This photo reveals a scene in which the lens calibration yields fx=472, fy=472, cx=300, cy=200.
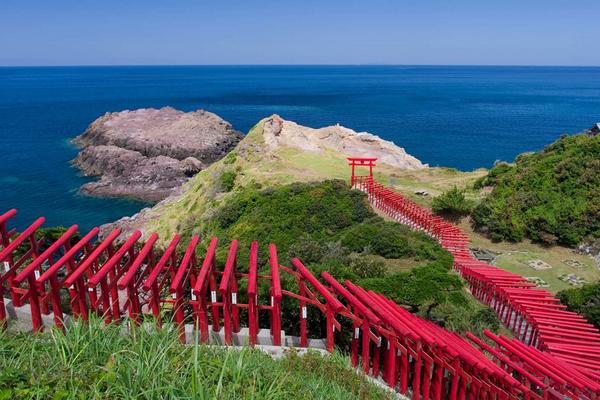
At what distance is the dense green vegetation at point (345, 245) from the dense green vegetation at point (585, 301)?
3033 mm

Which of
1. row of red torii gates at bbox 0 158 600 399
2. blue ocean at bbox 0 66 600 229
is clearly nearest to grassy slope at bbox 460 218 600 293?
row of red torii gates at bbox 0 158 600 399

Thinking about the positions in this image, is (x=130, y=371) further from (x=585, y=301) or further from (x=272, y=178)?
(x=272, y=178)

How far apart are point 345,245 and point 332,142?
31.6 m

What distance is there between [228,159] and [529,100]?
451 feet

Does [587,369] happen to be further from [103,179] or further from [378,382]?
[103,179]

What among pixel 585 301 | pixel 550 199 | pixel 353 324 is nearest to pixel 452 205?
pixel 550 199

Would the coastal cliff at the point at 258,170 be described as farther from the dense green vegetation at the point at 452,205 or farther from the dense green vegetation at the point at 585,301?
the dense green vegetation at the point at 585,301

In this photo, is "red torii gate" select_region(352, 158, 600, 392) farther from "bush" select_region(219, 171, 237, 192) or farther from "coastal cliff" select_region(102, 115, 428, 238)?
"bush" select_region(219, 171, 237, 192)

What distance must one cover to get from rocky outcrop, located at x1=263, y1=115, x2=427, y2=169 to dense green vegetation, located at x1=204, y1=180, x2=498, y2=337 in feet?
42.5

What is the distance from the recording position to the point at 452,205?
25.8m

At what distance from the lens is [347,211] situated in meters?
26.1

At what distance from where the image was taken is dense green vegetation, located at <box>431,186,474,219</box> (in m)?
25.8

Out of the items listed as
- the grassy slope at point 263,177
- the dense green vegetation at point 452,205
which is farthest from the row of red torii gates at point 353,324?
the grassy slope at point 263,177

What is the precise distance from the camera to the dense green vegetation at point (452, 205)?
25.8 m
